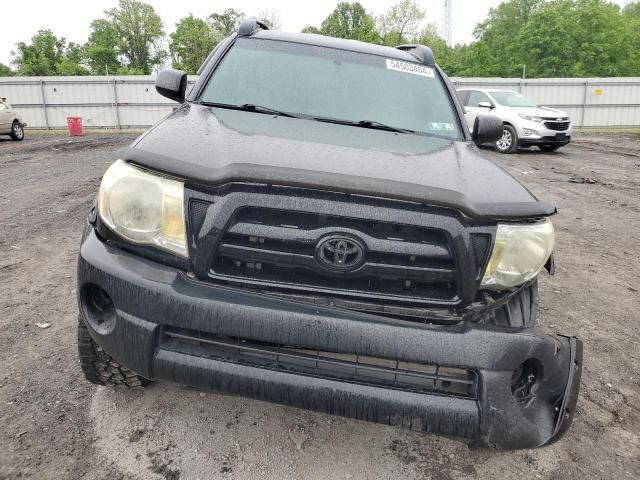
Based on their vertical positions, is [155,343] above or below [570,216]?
above

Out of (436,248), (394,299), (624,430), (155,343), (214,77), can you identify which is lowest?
(624,430)

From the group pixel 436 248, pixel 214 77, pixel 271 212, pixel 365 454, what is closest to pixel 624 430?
pixel 365 454

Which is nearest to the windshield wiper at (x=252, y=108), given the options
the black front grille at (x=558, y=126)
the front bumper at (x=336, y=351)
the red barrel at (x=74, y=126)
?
the front bumper at (x=336, y=351)

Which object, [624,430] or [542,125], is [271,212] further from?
[542,125]

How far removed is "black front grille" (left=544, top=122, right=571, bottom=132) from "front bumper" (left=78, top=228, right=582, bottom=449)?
1232 cm

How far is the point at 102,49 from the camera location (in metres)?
61.8

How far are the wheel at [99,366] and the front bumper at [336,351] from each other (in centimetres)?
44

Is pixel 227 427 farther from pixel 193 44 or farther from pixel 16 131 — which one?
pixel 193 44

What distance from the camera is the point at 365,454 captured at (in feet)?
6.70

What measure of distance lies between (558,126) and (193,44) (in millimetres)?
47773

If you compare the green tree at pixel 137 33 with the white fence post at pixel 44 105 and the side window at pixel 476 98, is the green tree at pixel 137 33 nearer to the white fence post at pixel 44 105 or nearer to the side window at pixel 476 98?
the white fence post at pixel 44 105

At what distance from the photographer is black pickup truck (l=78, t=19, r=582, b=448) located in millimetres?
1552

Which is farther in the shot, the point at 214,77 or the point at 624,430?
the point at 214,77

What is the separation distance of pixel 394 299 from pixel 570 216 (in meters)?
5.66
